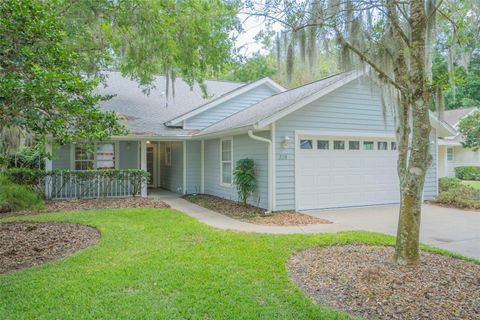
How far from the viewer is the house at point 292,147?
28.8 feet

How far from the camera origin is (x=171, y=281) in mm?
3914

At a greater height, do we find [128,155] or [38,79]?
[38,79]

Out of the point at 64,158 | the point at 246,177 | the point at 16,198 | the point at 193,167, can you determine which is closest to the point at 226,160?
the point at 246,177

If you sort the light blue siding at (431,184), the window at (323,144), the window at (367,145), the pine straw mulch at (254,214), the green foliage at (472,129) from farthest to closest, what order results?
the green foliage at (472,129)
the light blue siding at (431,184)
the window at (367,145)
the window at (323,144)
the pine straw mulch at (254,214)

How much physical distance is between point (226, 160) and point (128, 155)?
169 inches

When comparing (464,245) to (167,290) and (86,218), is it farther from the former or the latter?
(86,218)

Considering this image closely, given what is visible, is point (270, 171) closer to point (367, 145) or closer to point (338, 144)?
point (338, 144)

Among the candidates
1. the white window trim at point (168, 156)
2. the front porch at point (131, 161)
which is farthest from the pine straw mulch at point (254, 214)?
the white window trim at point (168, 156)

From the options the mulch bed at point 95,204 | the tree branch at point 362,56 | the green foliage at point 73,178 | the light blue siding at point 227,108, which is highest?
the light blue siding at point 227,108

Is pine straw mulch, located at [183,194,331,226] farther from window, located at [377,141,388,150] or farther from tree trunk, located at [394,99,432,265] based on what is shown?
window, located at [377,141,388,150]

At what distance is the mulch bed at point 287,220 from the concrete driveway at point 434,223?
438mm

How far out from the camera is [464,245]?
18.8 ft

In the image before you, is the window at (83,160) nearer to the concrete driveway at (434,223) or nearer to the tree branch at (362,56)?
the concrete driveway at (434,223)

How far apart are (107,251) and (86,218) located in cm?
305
